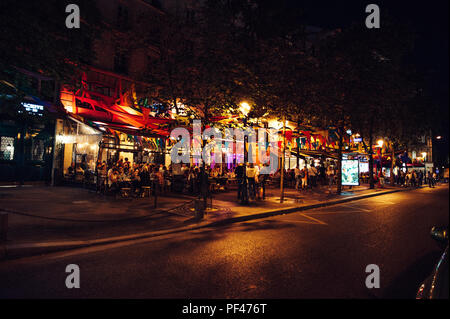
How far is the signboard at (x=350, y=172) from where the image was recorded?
60.7ft

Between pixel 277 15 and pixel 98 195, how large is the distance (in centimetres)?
1540

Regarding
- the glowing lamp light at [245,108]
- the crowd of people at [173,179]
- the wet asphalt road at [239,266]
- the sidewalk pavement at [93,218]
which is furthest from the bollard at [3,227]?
the glowing lamp light at [245,108]

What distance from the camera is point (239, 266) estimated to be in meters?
4.63

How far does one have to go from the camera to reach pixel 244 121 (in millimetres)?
11367

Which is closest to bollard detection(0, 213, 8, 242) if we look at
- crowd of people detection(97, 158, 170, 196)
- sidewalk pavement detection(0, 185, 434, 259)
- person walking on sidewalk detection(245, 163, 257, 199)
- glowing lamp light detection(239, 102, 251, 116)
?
sidewalk pavement detection(0, 185, 434, 259)

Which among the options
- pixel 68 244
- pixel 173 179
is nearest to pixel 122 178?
pixel 173 179

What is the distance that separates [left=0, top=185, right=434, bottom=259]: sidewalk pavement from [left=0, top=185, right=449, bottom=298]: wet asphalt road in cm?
45

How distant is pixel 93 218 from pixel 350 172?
650 inches

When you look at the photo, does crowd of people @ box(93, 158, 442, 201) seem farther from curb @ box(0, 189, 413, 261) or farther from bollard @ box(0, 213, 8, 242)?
bollard @ box(0, 213, 8, 242)

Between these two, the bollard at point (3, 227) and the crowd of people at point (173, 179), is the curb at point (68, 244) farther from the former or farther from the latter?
the crowd of people at point (173, 179)

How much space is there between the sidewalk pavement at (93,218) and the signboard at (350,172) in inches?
257

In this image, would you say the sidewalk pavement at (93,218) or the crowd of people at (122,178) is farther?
the crowd of people at (122,178)

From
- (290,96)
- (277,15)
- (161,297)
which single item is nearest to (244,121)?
(290,96)

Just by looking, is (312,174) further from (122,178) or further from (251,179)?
(122,178)
